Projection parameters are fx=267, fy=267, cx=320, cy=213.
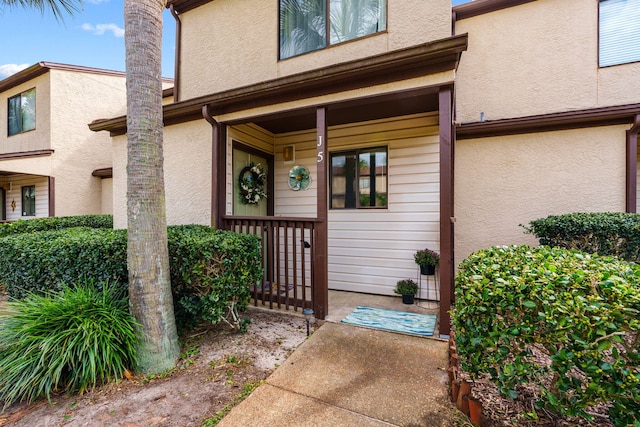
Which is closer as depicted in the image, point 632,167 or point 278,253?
point 632,167

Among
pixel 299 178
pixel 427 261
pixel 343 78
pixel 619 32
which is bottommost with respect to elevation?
pixel 427 261

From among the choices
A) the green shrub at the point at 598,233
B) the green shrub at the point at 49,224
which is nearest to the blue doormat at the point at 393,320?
the green shrub at the point at 598,233

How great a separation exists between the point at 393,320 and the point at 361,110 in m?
3.13

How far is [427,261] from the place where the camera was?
4.14 metres

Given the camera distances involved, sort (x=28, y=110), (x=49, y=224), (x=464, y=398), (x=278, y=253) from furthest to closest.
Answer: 1. (x=28, y=110)
2. (x=49, y=224)
3. (x=278, y=253)
4. (x=464, y=398)

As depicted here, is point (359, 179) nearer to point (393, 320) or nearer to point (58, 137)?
point (393, 320)

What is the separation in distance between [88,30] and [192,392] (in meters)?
13.0

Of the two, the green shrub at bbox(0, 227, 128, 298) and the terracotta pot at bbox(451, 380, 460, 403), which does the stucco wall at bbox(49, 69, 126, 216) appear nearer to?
the green shrub at bbox(0, 227, 128, 298)

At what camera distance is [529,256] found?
2.00m

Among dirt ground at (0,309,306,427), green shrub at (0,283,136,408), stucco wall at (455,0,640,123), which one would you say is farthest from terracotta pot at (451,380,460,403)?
stucco wall at (455,0,640,123)

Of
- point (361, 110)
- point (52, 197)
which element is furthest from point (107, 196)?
point (361, 110)

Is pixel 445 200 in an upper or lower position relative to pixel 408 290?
upper

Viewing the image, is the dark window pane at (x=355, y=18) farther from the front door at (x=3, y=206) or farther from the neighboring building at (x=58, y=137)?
the front door at (x=3, y=206)

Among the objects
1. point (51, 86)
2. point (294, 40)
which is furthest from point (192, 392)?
point (51, 86)
